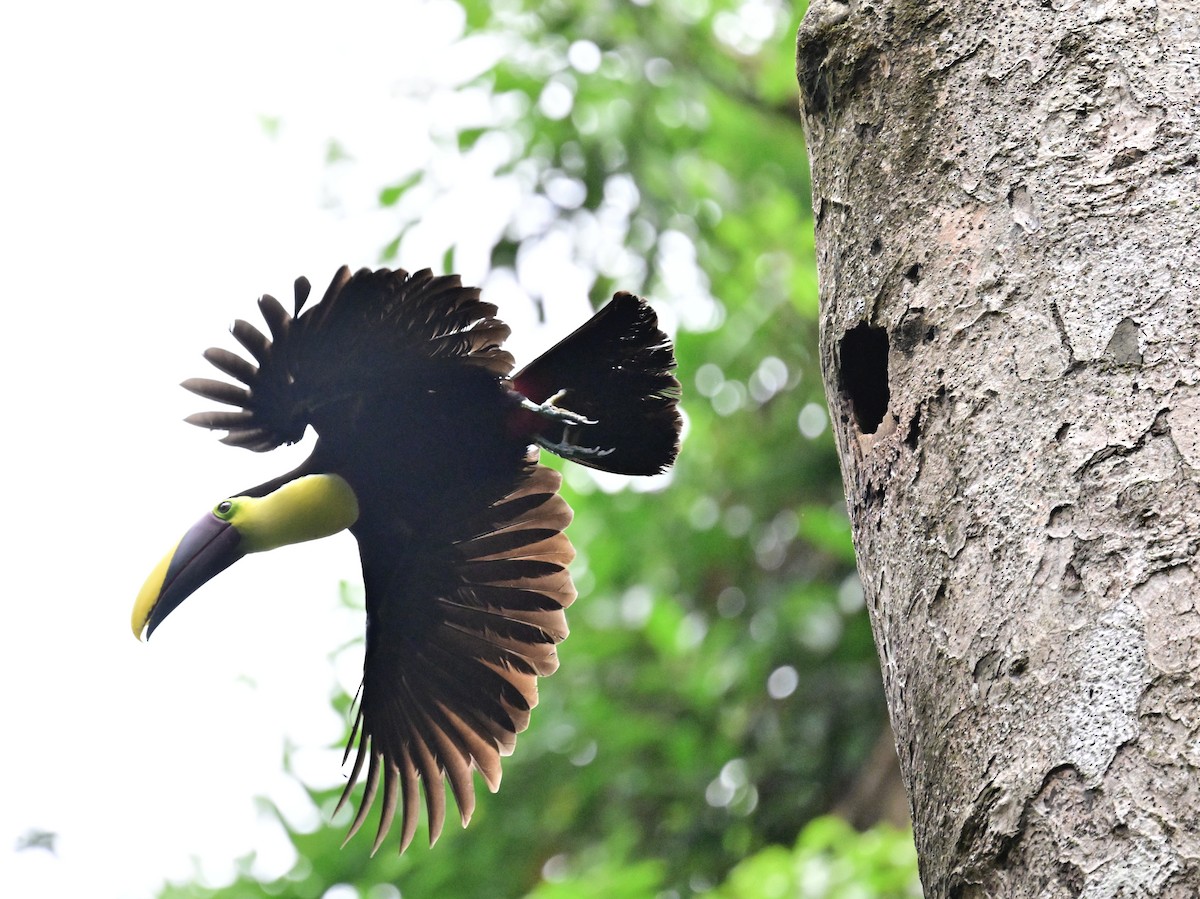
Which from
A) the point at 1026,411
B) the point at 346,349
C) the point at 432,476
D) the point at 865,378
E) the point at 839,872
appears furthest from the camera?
the point at 839,872

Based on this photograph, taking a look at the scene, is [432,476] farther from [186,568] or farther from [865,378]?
[865,378]

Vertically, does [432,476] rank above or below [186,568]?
below

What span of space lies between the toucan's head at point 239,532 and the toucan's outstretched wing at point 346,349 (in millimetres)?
160

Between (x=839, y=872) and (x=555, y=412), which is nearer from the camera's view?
(x=555, y=412)

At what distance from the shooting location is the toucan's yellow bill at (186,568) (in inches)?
119

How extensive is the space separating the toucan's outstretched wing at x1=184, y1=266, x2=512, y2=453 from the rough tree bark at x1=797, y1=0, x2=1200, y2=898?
3.33 ft

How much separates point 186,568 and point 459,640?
79 cm

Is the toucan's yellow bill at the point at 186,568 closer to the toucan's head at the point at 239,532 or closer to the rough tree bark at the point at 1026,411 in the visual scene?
the toucan's head at the point at 239,532

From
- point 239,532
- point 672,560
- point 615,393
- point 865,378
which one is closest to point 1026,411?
point 865,378

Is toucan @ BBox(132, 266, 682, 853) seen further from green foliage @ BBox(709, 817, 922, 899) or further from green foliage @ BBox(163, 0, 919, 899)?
green foliage @ BBox(163, 0, 919, 899)

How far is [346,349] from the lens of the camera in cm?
288

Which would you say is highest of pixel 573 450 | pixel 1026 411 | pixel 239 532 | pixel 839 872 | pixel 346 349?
pixel 346 349

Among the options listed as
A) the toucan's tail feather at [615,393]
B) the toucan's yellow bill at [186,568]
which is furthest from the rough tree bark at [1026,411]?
the toucan's yellow bill at [186,568]

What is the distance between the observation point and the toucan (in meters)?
2.89
